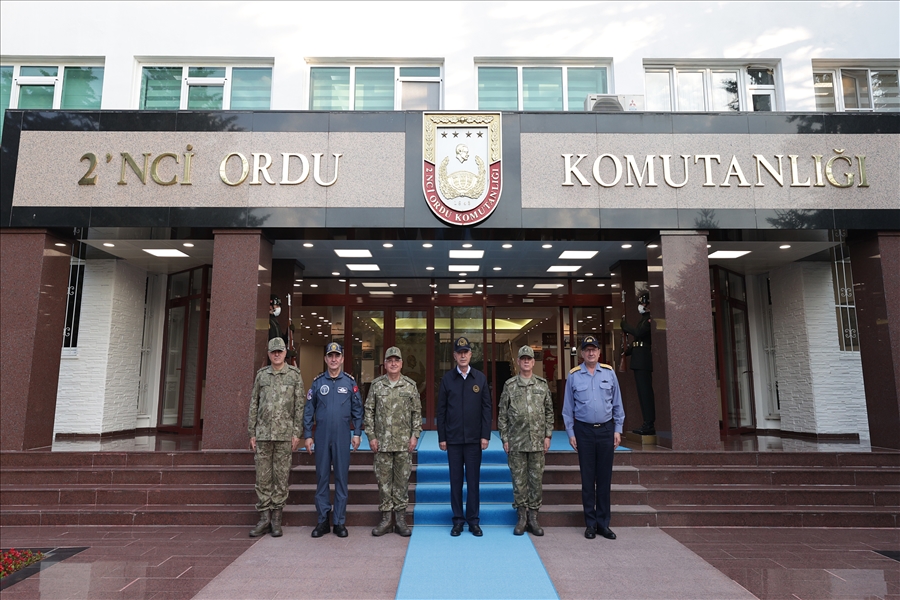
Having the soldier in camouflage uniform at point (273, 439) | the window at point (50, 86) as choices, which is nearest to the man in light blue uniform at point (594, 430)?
the soldier in camouflage uniform at point (273, 439)

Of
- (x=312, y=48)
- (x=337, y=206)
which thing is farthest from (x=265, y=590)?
(x=312, y=48)

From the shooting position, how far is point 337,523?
5.42 m

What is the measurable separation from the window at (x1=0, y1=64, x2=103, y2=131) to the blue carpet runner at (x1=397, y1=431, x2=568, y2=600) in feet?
25.2

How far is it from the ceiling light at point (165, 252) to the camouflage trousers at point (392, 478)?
5698 millimetres

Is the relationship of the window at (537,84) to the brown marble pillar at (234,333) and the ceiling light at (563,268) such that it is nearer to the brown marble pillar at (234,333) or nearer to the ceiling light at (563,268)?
the ceiling light at (563,268)

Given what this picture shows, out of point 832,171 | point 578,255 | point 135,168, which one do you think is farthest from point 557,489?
point 135,168

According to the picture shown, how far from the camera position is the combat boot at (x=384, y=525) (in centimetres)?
537

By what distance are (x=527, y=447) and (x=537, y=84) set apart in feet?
19.7

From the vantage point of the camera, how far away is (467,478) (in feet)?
17.5

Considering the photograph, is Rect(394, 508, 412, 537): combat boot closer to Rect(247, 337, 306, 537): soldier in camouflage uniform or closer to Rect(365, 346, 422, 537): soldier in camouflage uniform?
Rect(365, 346, 422, 537): soldier in camouflage uniform

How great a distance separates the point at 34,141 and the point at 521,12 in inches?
285

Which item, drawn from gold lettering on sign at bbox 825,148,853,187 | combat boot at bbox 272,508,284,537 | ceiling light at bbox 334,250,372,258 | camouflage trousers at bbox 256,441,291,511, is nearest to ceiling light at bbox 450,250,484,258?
ceiling light at bbox 334,250,372,258

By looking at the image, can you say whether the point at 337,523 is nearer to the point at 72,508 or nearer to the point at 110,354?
the point at 72,508

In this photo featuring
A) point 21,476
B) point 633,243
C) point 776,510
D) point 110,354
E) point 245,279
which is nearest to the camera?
point 776,510
